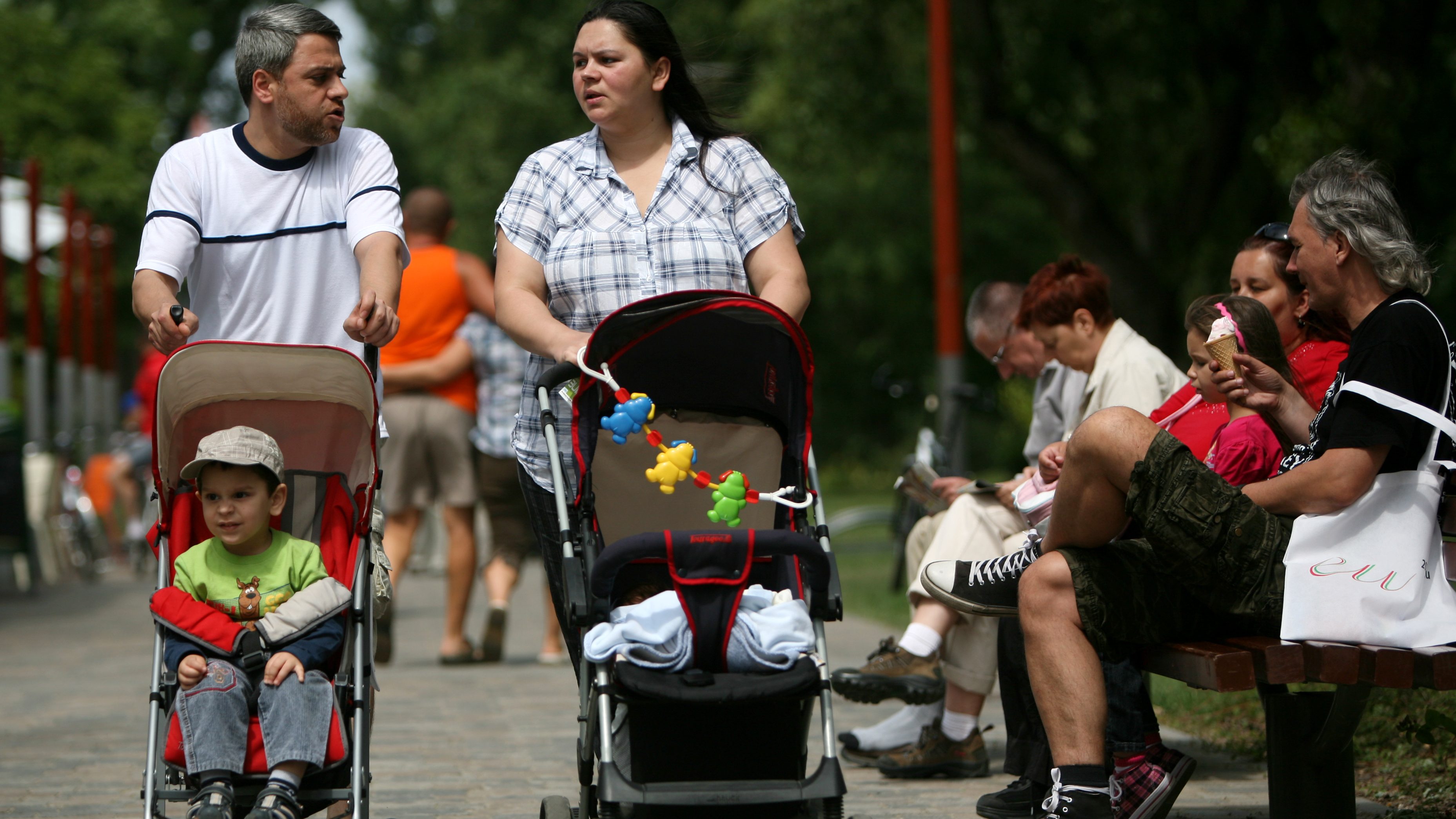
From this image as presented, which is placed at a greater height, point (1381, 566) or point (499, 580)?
point (499, 580)

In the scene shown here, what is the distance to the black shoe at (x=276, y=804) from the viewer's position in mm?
3854

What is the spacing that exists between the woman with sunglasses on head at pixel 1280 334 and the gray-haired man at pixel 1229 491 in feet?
1.48

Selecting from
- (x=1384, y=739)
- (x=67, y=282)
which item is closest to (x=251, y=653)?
(x=1384, y=739)

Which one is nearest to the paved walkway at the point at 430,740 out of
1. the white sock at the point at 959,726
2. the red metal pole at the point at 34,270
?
the white sock at the point at 959,726

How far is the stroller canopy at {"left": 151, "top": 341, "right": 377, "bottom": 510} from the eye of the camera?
4.32 m

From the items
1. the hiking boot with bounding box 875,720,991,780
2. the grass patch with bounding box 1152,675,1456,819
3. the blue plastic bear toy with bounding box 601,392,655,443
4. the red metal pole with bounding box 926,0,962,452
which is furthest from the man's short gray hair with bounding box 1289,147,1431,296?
the red metal pole with bounding box 926,0,962,452

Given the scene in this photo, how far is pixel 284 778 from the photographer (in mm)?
3963

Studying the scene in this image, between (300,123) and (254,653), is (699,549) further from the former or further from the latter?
(300,123)

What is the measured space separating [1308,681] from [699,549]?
4.75ft

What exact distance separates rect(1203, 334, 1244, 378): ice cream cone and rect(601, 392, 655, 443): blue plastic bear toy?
1.43 metres

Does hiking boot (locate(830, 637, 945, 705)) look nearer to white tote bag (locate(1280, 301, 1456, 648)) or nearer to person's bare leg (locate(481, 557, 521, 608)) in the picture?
white tote bag (locate(1280, 301, 1456, 648))

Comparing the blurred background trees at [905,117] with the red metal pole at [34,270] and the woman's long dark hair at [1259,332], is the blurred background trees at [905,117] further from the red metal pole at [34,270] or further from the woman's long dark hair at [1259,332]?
the red metal pole at [34,270]

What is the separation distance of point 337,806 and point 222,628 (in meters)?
0.61

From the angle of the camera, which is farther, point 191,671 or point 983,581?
point 983,581
